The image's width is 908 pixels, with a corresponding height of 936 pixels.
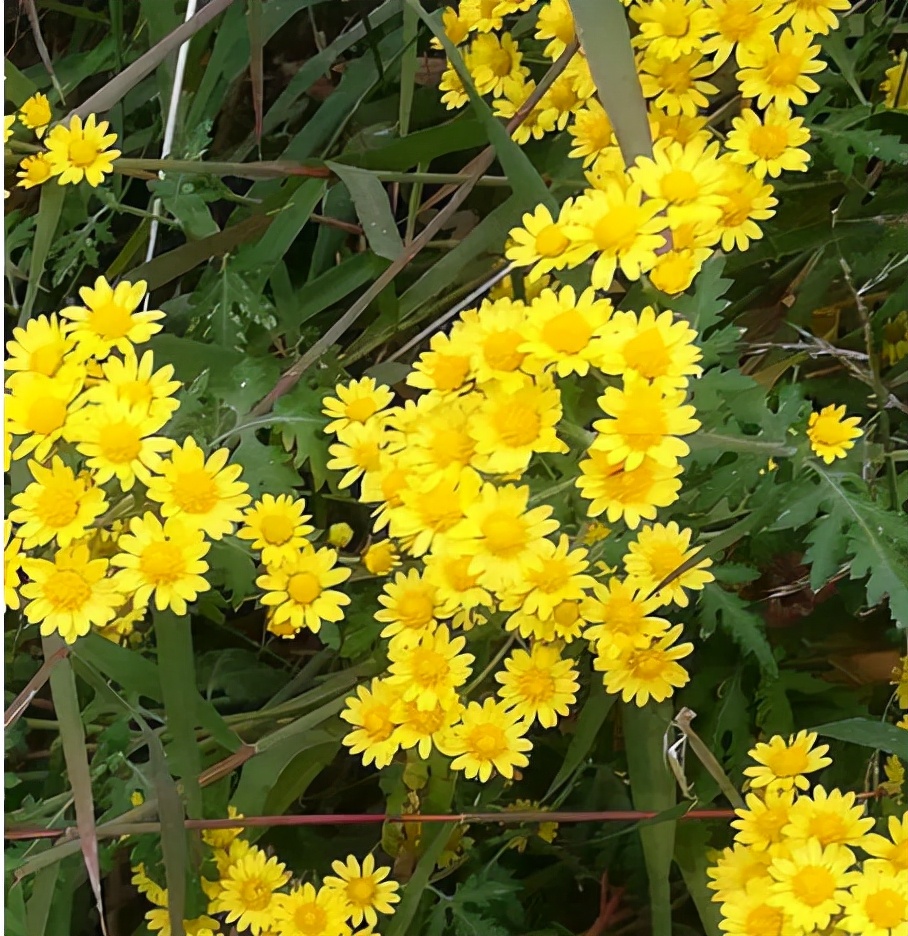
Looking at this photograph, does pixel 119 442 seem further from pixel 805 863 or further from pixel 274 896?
pixel 805 863

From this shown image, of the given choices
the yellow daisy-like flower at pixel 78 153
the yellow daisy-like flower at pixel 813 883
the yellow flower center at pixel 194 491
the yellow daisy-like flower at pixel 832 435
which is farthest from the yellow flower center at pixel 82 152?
the yellow daisy-like flower at pixel 813 883

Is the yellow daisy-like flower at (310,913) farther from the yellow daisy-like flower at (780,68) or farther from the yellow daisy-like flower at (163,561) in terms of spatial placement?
the yellow daisy-like flower at (780,68)

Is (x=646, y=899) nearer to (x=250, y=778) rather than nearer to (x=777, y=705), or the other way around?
(x=777, y=705)

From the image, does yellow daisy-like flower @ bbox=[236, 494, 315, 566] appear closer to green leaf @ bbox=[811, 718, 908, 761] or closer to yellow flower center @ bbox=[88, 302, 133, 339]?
yellow flower center @ bbox=[88, 302, 133, 339]

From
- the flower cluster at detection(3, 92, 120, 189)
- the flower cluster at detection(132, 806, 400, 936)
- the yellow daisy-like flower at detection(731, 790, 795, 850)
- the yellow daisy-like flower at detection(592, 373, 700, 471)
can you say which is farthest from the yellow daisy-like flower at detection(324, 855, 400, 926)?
the flower cluster at detection(3, 92, 120, 189)

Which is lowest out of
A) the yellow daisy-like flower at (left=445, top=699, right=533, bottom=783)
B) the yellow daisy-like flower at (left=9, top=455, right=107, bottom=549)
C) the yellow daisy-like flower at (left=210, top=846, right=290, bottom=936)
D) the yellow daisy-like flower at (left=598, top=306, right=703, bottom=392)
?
the yellow daisy-like flower at (left=210, top=846, right=290, bottom=936)
